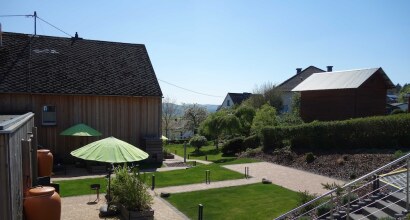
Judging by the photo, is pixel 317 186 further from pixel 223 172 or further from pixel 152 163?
pixel 152 163

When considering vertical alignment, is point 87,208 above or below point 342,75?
below

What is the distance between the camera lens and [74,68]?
22.9 metres

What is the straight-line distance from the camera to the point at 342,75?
96.7 feet

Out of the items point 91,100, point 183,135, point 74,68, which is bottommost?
point 183,135

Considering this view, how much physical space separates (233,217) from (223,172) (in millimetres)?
7392

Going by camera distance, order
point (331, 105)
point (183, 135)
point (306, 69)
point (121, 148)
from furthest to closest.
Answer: point (183, 135), point (306, 69), point (331, 105), point (121, 148)

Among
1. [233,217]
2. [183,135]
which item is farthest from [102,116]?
[183,135]

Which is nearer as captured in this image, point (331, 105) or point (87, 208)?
point (87, 208)

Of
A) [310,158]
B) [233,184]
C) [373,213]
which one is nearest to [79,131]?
[233,184]

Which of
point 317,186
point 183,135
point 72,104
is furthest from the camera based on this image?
point 183,135

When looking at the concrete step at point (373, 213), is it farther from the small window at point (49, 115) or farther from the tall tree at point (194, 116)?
the tall tree at point (194, 116)

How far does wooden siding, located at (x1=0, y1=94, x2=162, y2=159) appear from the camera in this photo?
20.5 meters

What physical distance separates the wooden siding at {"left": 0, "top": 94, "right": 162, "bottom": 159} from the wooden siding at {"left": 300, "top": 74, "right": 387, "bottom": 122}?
14300mm

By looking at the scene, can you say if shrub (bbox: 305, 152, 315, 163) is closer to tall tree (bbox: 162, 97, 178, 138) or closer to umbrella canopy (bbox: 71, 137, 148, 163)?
umbrella canopy (bbox: 71, 137, 148, 163)
